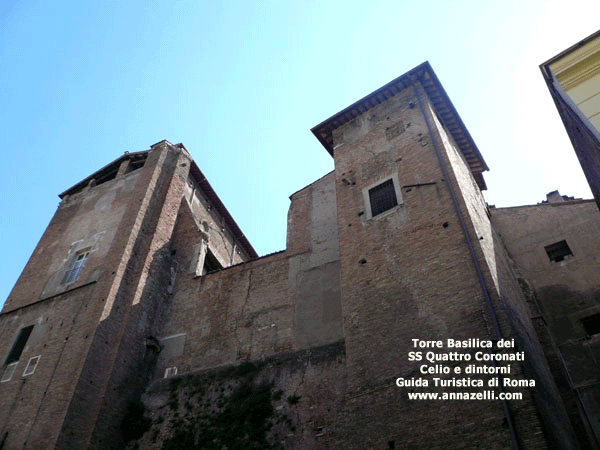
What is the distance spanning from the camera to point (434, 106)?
14.6m

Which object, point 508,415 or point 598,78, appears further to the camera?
point 598,78

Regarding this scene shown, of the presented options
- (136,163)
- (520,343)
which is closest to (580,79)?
(520,343)

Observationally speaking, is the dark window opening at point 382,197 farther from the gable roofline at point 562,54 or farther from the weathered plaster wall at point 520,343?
the gable roofline at point 562,54

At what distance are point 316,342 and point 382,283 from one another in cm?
237

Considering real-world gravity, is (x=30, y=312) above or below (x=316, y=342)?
above

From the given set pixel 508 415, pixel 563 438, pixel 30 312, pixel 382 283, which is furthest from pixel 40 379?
pixel 563 438

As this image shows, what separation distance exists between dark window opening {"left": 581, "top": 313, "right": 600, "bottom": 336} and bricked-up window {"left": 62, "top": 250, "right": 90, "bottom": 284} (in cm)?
1493

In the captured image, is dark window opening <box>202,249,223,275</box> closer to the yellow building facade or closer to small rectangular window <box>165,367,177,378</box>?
small rectangular window <box>165,367,177,378</box>

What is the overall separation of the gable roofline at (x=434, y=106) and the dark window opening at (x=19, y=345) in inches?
439

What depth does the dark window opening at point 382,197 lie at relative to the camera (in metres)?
12.0

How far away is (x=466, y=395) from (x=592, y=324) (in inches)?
232

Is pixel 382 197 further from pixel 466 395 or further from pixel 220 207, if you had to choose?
pixel 220 207

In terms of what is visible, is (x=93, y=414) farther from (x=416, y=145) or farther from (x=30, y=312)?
(x=416, y=145)

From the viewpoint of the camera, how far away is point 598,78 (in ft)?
27.5
